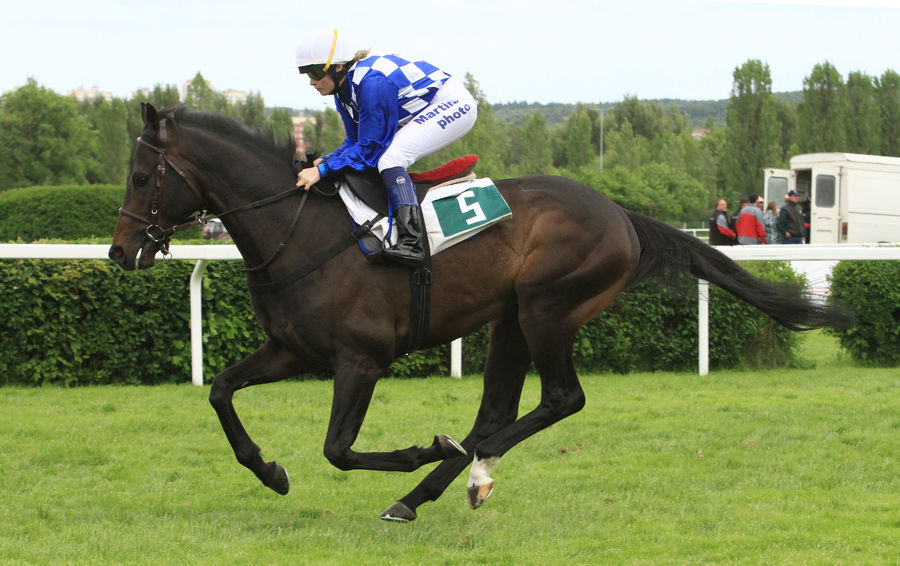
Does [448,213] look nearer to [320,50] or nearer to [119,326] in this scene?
[320,50]

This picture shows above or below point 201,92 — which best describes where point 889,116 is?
below

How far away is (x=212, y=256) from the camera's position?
23.5ft

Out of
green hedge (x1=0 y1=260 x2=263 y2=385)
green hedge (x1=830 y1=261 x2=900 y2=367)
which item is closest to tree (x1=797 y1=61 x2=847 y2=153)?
green hedge (x1=830 y1=261 x2=900 y2=367)

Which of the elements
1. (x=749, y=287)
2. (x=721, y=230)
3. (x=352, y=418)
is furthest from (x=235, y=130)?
(x=721, y=230)

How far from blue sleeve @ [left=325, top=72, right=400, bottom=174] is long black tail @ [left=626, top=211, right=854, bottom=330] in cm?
142

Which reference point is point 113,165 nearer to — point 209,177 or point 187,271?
point 187,271

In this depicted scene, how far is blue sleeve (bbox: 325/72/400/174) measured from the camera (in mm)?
4062

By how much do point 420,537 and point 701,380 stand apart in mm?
4383

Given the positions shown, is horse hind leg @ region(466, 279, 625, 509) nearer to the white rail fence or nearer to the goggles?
the goggles

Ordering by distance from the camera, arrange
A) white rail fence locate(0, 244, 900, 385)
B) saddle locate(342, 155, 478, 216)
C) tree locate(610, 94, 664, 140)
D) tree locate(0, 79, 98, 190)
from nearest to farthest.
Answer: saddle locate(342, 155, 478, 216) < white rail fence locate(0, 244, 900, 385) < tree locate(0, 79, 98, 190) < tree locate(610, 94, 664, 140)

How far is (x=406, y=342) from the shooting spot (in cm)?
422

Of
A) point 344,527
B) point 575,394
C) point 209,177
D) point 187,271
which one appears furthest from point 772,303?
point 187,271

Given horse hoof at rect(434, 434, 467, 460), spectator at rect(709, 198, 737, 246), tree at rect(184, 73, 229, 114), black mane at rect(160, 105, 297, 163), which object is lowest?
horse hoof at rect(434, 434, 467, 460)

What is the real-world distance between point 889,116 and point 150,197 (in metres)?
49.3
